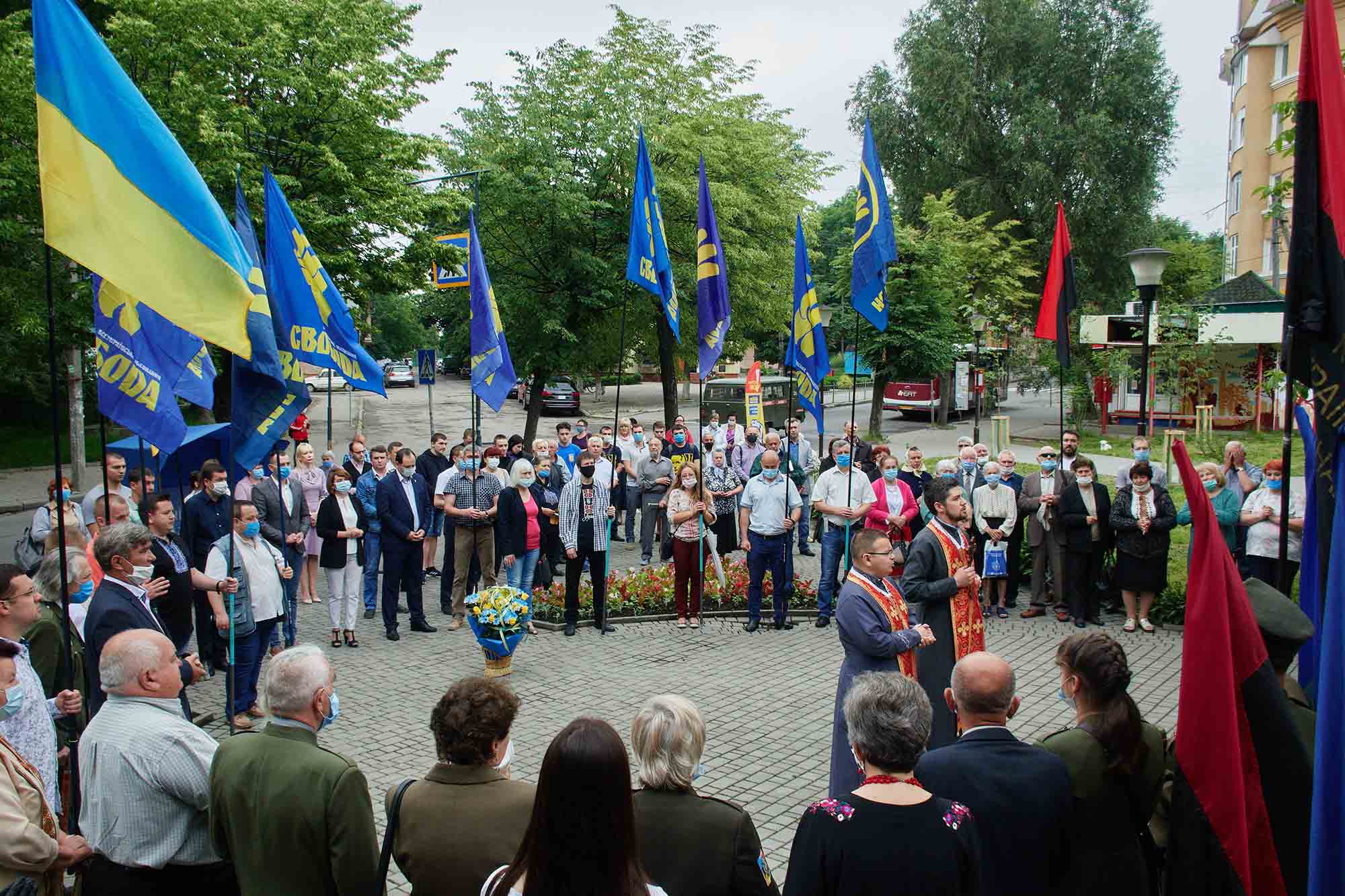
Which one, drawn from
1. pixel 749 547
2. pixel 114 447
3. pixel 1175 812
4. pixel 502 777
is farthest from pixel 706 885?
pixel 114 447

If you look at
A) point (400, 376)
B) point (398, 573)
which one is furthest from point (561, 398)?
point (398, 573)

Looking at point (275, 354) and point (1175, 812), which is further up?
point (275, 354)

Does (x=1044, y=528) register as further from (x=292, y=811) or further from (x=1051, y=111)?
(x=1051, y=111)

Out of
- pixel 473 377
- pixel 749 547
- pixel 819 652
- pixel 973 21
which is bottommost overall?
pixel 819 652

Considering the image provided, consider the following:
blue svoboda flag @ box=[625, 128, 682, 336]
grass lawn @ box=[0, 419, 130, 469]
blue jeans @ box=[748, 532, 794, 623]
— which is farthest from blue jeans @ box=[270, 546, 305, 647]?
grass lawn @ box=[0, 419, 130, 469]

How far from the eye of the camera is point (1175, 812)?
3.59m

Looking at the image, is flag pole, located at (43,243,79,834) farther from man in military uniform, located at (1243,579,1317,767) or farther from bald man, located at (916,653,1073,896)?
man in military uniform, located at (1243,579,1317,767)

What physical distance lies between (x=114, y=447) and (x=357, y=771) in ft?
43.6

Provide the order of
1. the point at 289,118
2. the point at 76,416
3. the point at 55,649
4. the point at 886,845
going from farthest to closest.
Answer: the point at 76,416 < the point at 289,118 < the point at 55,649 < the point at 886,845

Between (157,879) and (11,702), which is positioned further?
(11,702)

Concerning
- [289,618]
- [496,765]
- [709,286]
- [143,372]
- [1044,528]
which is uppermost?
[709,286]

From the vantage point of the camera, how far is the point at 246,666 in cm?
862

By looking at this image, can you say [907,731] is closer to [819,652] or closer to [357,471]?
[819,652]

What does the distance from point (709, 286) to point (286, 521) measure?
5.53 meters
